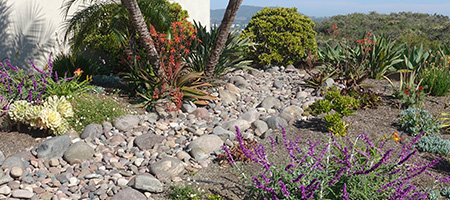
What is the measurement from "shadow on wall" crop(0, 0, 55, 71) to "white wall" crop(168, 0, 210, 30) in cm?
500

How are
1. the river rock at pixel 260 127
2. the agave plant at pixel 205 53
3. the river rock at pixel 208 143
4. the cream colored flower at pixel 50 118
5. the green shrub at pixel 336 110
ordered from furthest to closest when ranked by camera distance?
the agave plant at pixel 205 53, the river rock at pixel 260 127, the green shrub at pixel 336 110, the river rock at pixel 208 143, the cream colored flower at pixel 50 118

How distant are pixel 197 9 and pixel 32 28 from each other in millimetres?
6756

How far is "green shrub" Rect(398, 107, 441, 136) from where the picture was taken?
566 centimetres

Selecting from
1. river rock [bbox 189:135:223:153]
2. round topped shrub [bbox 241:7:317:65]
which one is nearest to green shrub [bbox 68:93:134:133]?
river rock [bbox 189:135:223:153]

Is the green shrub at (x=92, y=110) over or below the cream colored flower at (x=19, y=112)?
below

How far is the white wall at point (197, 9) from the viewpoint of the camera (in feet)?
42.4

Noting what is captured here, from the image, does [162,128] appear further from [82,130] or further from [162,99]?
[82,130]

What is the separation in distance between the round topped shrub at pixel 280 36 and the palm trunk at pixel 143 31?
3.72 m

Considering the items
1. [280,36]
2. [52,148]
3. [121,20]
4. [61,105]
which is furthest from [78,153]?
[280,36]

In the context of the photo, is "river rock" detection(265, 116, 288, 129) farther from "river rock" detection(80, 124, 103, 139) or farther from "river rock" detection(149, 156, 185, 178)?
"river rock" detection(80, 124, 103, 139)

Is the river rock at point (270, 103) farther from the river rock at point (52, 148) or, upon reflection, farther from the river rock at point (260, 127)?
the river rock at point (52, 148)

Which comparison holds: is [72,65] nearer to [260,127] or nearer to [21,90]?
[21,90]

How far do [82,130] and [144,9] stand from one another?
2.70 meters

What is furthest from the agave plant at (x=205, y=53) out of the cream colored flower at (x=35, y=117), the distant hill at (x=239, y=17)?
the cream colored flower at (x=35, y=117)
